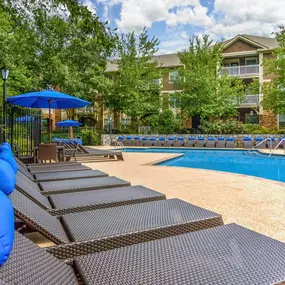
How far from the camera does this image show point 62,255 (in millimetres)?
1996

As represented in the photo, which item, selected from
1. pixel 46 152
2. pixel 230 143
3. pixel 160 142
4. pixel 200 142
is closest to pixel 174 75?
pixel 160 142

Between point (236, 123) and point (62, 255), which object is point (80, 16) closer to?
point (62, 255)

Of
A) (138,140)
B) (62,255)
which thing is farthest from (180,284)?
(138,140)

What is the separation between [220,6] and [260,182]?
16.8 metres

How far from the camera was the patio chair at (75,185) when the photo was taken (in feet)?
12.9

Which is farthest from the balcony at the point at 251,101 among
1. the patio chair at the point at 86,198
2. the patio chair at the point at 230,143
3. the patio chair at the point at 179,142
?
the patio chair at the point at 86,198

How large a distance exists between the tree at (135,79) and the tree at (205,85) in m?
2.35

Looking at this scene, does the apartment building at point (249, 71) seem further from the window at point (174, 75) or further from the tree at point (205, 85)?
the tree at point (205, 85)

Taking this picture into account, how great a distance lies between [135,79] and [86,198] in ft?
67.7

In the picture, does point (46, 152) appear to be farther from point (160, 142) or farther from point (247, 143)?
point (247, 143)

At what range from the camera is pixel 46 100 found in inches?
368

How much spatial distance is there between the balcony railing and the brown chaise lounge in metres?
25.4

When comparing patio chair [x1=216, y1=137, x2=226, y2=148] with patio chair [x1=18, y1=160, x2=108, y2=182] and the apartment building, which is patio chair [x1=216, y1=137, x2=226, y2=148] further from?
patio chair [x1=18, y1=160, x2=108, y2=182]

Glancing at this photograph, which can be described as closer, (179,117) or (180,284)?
(180,284)
